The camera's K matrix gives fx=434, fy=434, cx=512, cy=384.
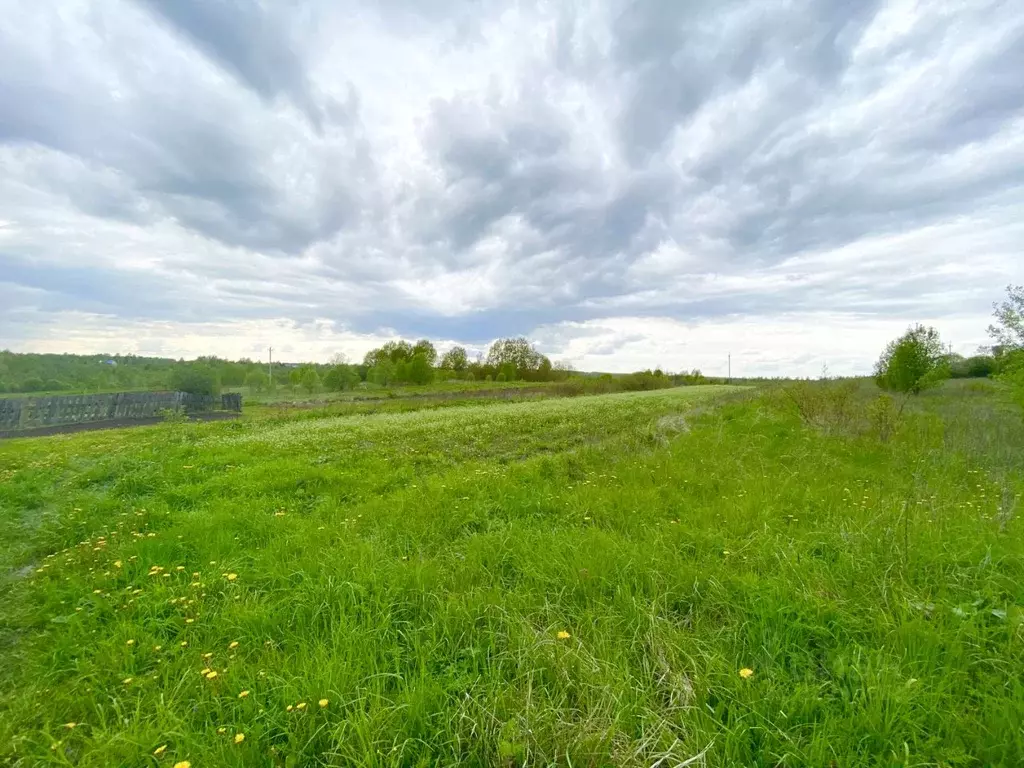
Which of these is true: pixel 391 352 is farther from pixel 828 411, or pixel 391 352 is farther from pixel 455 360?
pixel 828 411

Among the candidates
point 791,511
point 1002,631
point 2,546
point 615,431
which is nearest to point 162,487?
point 2,546

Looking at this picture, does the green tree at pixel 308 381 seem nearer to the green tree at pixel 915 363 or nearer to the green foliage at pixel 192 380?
the green foliage at pixel 192 380

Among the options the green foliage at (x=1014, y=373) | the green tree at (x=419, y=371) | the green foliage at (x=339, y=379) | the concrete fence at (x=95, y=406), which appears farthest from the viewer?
the green tree at (x=419, y=371)

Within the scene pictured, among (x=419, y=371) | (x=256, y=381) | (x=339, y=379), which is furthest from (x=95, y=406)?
(x=419, y=371)

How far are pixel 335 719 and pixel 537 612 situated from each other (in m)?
1.60

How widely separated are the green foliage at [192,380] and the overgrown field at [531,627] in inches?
1544

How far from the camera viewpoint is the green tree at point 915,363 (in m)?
27.2

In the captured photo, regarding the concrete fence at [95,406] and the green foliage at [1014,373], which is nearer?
the green foliage at [1014,373]

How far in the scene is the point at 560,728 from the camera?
2348mm

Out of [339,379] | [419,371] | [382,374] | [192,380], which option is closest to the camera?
[192,380]

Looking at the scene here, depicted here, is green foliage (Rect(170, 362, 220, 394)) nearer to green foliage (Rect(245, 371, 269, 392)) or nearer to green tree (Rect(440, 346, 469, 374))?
green foliage (Rect(245, 371, 269, 392))

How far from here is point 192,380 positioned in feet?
132

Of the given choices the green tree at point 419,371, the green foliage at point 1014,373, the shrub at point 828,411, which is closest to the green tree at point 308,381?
the green tree at point 419,371

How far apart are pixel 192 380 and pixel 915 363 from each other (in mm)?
57166
